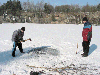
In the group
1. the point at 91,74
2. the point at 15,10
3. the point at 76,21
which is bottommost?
the point at 91,74

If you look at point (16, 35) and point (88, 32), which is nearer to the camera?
point (88, 32)

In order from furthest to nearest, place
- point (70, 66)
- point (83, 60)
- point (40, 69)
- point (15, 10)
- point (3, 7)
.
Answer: point (3, 7) → point (15, 10) → point (83, 60) → point (70, 66) → point (40, 69)

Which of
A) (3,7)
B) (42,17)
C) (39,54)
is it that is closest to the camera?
(39,54)

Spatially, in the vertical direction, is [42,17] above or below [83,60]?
above

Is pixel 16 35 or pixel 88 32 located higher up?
pixel 88 32

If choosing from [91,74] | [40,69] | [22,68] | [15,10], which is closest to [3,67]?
[22,68]

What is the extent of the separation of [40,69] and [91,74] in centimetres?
212

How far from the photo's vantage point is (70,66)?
4.95 meters

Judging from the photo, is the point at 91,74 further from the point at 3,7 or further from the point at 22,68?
the point at 3,7

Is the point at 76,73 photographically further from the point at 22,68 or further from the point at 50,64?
the point at 22,68

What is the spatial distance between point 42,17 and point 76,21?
1201cm

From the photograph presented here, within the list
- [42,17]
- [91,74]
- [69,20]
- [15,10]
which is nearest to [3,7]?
[15,10]

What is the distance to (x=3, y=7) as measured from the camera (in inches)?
1764

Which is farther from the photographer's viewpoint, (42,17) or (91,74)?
(42,17)
